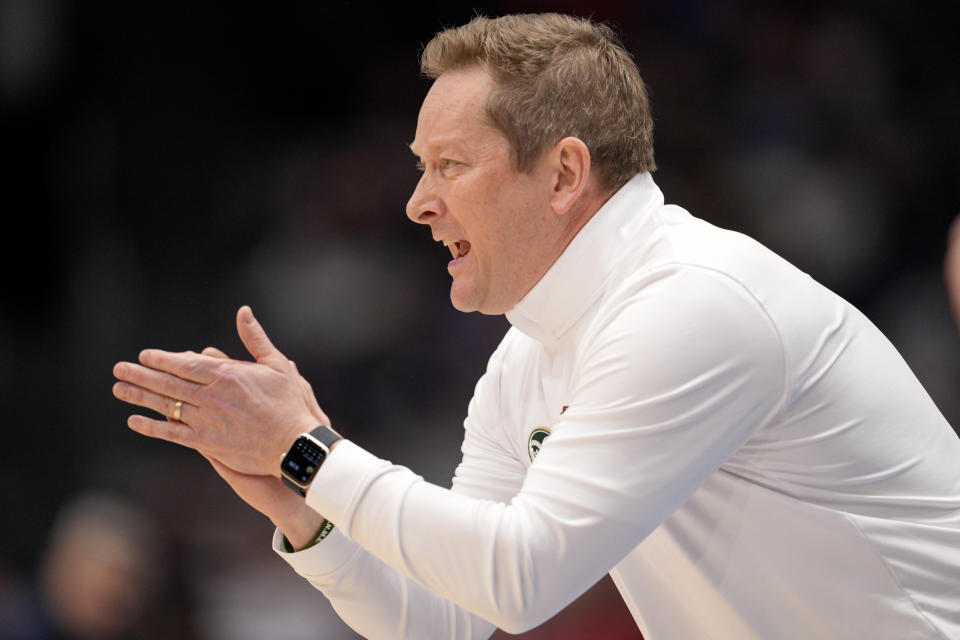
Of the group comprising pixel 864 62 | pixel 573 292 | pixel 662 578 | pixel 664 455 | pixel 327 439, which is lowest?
pixel 662 578

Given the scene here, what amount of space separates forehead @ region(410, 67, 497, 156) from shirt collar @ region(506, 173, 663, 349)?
277 millimetres

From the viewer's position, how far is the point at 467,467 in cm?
218

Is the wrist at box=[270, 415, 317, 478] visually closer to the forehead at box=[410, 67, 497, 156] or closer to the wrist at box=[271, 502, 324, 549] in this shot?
the wrist at box=[271, 502, 324, 549]

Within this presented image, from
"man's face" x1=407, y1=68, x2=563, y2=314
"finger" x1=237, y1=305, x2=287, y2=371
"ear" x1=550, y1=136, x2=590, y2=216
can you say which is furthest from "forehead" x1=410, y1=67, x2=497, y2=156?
"finger" x1=237, y1=305, x2=287, y2=371

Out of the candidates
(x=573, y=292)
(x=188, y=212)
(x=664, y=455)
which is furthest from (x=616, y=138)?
(x=188, y=212)

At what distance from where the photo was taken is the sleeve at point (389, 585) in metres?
1.94

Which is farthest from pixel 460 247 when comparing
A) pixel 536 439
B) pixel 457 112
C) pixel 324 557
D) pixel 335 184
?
pixel 335 184

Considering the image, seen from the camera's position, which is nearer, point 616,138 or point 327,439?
point 327,439

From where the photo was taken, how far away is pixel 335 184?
13.8 ft

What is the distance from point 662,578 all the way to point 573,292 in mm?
573

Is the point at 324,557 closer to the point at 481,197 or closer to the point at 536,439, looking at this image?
the point at 536,439

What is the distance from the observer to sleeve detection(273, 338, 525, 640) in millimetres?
1937

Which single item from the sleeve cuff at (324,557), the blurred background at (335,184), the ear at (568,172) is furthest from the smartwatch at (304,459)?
the blurred background at (335,184)

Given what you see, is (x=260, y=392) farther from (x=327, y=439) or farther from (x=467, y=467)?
(x=467, y=467)
